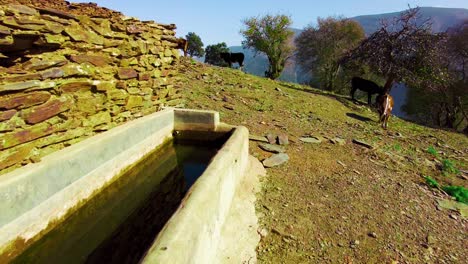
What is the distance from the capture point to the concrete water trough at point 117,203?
269 centimetres

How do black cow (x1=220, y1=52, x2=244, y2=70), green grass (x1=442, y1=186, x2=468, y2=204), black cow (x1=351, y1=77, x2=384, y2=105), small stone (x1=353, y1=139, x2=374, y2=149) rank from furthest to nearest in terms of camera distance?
black cow (x1=220, y1=52, x2=244, y2=70) < black cow (x1=351, y1=77, x2=384, y2=105) < small stone (x1=353, y1=139, x2=374, y2=149) < green grass (x1=442, y1=186, x2=468, y2=204)

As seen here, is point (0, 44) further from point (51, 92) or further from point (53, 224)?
point (53, 224)

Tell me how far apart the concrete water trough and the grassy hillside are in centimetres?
81

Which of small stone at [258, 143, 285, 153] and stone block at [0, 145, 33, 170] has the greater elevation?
stone block at [0, 145, 33, 170]

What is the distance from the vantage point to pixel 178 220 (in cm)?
239

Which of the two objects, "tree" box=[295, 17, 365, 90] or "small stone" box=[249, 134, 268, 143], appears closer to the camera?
"small stone" box=[249, 134, 268, 143]

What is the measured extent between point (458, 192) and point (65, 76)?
22.9 feet

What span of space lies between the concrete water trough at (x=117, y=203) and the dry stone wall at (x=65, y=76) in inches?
14.9

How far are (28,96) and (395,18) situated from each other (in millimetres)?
17669

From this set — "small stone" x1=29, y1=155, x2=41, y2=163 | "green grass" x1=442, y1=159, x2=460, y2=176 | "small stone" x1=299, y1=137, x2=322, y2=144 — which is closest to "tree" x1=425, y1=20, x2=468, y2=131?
"green grass" x1=442, y1=159, x2=460, y2=176

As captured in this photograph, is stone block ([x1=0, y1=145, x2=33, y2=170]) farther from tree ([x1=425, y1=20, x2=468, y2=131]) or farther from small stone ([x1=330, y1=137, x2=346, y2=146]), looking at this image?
tree ([x1=425, y1=20, x2=468, y2=131])

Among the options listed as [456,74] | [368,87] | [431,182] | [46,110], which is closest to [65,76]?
[46,110]

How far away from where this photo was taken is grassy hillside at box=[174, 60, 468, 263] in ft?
12.0

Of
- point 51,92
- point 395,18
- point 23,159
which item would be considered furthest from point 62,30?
point 395,18
